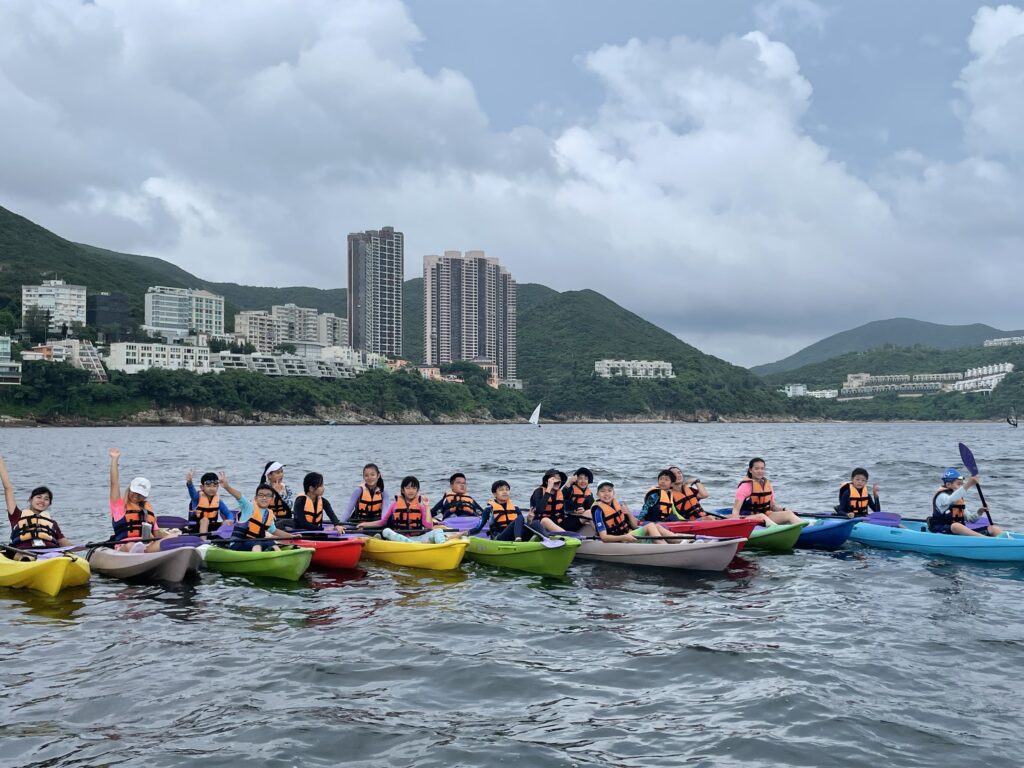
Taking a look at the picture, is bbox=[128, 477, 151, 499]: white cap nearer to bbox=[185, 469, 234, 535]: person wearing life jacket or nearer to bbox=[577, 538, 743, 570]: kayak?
bbox=[185, 469, 234, 535]: person wearing life jacket

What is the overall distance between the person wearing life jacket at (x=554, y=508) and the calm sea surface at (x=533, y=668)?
4.72ft

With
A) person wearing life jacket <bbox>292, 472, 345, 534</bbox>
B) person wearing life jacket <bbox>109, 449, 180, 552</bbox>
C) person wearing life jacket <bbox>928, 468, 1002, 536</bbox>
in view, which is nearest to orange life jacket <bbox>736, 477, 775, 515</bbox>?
person wearing life jacket <bbox>928, 468, 1002, 536</bbox>

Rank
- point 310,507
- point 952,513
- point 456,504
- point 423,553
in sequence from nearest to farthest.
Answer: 1. point 423,553
2. point 310,507
3. point 952,513
4. point 456,504

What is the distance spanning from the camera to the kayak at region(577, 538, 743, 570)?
46.6 feet

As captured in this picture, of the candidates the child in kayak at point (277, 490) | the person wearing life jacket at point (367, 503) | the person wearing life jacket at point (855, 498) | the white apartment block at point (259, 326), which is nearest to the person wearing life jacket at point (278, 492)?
the child in kayak at point (277, 490)

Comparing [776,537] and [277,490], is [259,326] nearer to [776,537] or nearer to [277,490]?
[277,490]

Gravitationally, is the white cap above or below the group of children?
above

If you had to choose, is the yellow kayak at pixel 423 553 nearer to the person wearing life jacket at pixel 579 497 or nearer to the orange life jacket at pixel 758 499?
the person wearing life jacket at pixel 579 497

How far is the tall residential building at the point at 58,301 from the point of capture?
144125 mm

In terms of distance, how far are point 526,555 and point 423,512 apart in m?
2.49

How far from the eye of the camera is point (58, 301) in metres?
147

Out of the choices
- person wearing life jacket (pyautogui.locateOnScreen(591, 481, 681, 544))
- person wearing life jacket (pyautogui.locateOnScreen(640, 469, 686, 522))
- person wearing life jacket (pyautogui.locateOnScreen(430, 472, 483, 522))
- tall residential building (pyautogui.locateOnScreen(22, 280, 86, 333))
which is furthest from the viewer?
tall residential building (pyautogui.locateOnScreen(22, 280, 86, 333))

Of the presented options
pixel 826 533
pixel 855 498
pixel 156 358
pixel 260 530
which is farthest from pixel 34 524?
pixel 156 358

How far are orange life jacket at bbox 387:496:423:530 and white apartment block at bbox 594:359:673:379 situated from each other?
160 meters
